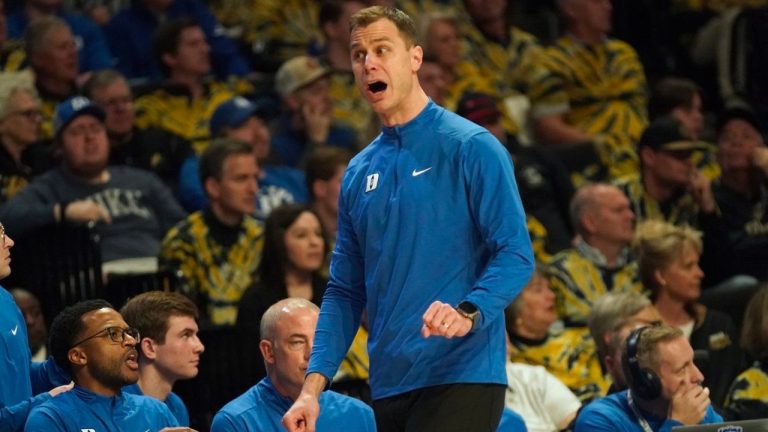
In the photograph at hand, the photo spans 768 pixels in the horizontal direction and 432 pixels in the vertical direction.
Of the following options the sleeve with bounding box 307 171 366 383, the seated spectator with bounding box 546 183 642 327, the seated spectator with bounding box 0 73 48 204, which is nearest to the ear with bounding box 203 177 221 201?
the seated spectator with bounding box 0 73 48 204

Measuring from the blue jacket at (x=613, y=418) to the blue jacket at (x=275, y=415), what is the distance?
957 mm

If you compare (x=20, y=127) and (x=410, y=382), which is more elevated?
(x=20, y=127)

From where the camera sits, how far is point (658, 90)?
9.77 m

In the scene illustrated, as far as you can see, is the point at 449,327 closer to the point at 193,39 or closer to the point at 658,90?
the point at 193,39

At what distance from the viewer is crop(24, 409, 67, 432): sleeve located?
4.77 metres

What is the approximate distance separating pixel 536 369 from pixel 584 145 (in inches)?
116

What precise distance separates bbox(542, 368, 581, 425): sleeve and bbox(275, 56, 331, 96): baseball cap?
9.67 feet

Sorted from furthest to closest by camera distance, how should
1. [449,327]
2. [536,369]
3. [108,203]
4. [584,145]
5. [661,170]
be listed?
[584,145]
[661,170]
[108,203]
[536,369]
[449,327]

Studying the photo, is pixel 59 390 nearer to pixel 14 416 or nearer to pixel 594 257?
pixel 14 416

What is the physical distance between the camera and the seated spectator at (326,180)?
8016mm

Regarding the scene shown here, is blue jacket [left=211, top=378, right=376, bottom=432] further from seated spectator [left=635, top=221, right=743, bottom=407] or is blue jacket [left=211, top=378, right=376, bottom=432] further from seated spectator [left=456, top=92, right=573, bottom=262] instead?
seated spectator [left=456, top=92, right=573, bottom=262]

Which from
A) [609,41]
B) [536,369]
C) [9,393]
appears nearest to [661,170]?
[609,41]

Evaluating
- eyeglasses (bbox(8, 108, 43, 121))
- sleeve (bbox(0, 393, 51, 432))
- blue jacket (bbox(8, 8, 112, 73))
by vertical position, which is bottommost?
sleeve (bbox(0, 393, 51, 432))

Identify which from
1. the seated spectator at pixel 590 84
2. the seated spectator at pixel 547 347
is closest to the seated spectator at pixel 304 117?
the seated spectator at pixel 590 84
